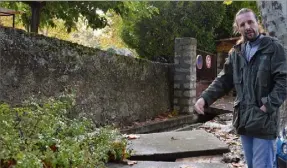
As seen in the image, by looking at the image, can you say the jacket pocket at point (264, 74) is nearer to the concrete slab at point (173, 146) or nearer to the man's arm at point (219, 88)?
the man's arm at point (219, 88)

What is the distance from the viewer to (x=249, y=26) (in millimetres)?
3076

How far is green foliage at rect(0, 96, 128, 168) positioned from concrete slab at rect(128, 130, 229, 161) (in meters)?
0.62

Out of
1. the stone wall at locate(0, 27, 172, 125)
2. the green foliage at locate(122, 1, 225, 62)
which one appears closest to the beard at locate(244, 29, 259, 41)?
the stone wall at locate(0, 27, 172, 125)

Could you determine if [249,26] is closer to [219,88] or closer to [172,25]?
[219,88]

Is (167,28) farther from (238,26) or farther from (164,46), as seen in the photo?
(238,26)

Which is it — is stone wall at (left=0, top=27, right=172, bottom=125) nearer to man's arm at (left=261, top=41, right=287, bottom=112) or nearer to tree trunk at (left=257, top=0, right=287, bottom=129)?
tree trunk at (left=257, top=0, right=287, bottom=129)

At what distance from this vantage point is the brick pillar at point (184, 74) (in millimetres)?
10516

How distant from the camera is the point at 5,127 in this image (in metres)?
2.96

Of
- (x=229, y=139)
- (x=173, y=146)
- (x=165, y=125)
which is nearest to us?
(x=173, y=146)

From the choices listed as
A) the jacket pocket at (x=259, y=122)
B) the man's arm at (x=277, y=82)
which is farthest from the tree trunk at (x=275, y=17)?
the jacket pocket at (x=259, y=122)

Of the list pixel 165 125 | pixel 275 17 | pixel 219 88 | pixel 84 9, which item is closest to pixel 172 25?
pixel 84 9

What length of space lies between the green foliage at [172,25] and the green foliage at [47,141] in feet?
37.1

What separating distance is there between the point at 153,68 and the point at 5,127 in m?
7.20

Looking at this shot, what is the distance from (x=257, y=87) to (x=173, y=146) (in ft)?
6.11
